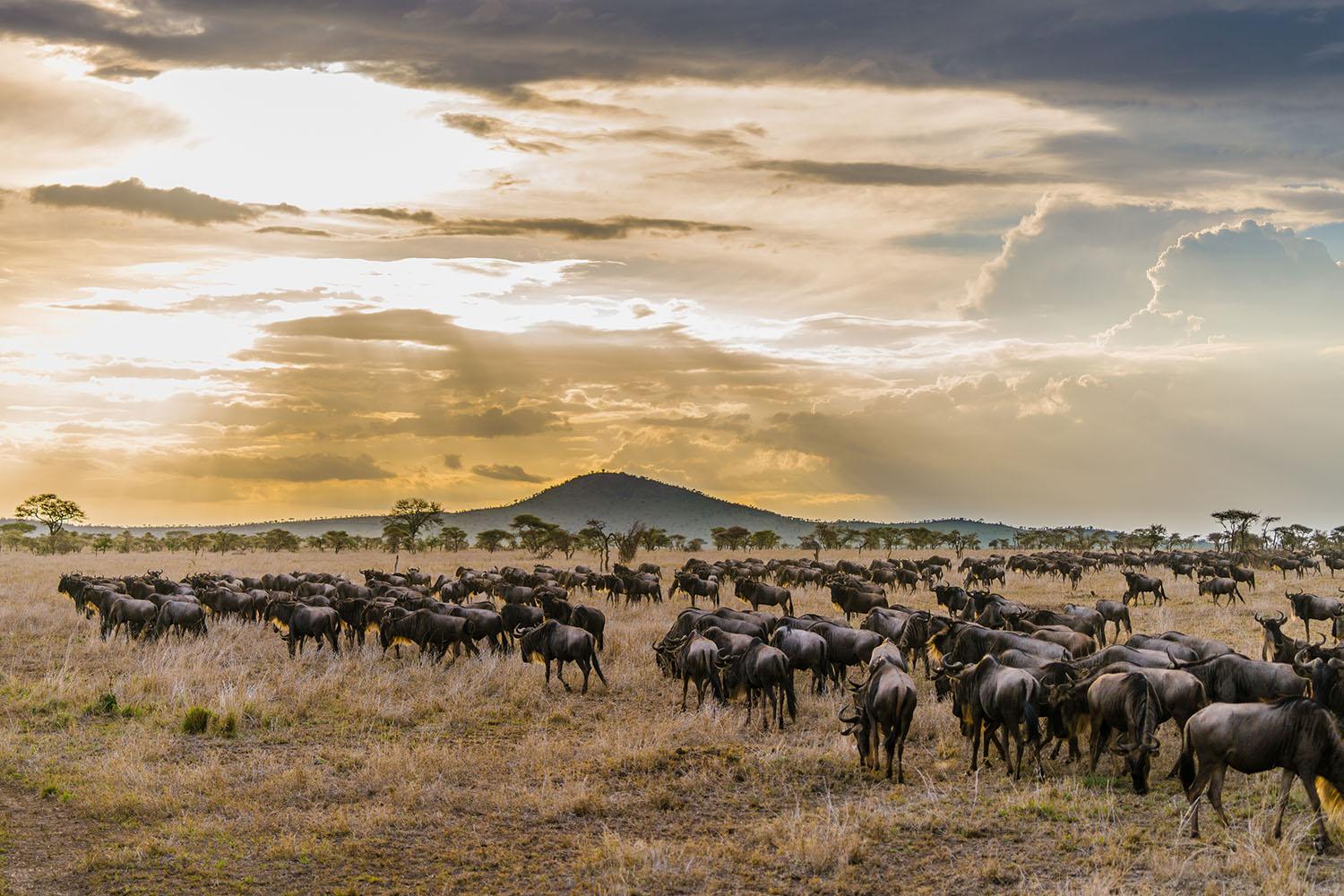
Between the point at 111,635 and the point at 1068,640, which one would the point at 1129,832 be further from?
the point at 111,635

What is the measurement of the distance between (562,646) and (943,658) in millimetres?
8212

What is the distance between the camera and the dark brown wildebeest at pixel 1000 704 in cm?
1309

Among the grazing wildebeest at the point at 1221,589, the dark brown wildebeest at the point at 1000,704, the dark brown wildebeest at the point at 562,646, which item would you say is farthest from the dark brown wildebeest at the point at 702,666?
the grazing wildebeest at the point at 1221,589

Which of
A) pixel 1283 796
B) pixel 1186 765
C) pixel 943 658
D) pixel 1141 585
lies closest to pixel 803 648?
pixel 943 658

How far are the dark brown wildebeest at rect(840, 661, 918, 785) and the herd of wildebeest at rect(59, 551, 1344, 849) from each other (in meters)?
0.03

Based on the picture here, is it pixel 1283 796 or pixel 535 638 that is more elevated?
pixel 1283 796

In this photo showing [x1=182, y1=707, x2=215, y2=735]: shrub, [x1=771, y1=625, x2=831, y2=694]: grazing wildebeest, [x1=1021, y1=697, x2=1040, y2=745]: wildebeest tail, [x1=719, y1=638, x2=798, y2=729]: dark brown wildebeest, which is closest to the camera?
[x1=1021, y1=697, x2=1040, y2=745]: wildebeest tail

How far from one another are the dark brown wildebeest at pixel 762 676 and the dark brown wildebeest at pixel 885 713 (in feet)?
7.56

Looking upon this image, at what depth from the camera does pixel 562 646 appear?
66.8 feet

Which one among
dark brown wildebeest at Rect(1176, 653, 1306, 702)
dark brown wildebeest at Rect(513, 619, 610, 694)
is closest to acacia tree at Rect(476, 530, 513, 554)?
dark brown wildebeest at Rect(513, 619, 610, 694)

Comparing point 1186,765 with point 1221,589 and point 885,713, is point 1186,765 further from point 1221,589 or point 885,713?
point 1221,589

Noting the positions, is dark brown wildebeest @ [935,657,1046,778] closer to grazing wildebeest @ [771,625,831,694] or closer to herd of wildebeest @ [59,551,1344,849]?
herd of wildebeest @ [59,551,1344,849]

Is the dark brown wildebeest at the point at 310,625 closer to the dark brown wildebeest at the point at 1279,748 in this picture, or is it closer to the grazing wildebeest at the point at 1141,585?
the dark brown wildebeest at the point at 1279,748

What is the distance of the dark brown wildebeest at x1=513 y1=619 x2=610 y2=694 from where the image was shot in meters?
20.2
